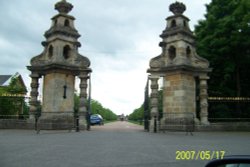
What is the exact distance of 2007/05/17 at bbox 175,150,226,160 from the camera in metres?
8.12

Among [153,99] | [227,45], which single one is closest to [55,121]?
[153,99]

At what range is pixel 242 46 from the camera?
2362cm

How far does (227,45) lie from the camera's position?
934 inches

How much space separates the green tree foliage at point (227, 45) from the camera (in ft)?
77.2

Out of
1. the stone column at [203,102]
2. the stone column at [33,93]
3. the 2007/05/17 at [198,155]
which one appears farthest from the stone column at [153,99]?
the 2007/05/17 at [198,155]

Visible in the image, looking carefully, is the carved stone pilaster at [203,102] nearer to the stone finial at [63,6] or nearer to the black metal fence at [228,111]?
the black metal fence at [228,111]

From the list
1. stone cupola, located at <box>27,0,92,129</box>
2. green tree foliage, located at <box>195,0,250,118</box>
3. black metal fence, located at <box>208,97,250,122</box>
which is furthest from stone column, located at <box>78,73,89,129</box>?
green tree foliage, located at <box>195,0,250,118</box>

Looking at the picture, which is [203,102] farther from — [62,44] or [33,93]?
[33,93]

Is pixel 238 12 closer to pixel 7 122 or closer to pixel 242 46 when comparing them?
pixel 242 46

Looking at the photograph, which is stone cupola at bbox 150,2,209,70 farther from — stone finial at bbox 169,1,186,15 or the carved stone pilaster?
the carved stone pilaster

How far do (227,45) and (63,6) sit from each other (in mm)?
11991

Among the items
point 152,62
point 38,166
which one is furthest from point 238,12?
point 38,166

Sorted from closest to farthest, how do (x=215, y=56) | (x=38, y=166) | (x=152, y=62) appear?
1. (x=38, y=166)
2. (x=152, y=62)
3. (x=215, y=56)

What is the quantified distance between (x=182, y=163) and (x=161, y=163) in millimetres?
489
